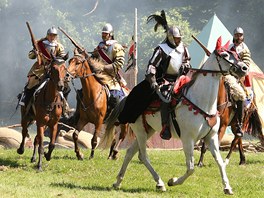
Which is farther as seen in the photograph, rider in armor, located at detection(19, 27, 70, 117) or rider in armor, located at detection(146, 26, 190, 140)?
rider in armor, located at detection(19, 27, 70, 117)

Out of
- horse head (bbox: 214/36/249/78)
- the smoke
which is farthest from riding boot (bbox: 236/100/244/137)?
the smoke

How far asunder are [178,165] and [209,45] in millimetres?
9734

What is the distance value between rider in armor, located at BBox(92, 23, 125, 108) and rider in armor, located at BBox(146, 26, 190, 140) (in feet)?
14.9

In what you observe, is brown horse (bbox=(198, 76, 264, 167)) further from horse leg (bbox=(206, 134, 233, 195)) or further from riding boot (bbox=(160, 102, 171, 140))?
horse leg (bbox=(206, 134, 233, 195))

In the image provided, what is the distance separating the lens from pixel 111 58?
16438 mm

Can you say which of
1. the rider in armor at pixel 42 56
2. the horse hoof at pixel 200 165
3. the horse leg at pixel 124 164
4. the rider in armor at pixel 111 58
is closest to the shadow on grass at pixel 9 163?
the rider in armor at pixel 42 56

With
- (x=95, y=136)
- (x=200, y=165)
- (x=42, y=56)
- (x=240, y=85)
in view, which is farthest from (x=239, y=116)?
(x=42, y=56)

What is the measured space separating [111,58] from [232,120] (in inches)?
116

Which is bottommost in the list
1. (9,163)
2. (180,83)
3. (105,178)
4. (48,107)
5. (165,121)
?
(9,163)

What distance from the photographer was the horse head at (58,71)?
543 inches

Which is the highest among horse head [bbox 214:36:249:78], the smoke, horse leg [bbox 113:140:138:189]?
horse head [bbox 214:36:249:78]

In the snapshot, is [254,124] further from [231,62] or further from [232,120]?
[231,62]

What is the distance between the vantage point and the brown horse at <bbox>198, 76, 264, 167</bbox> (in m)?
14.4

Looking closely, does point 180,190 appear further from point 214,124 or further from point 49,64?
point 49,64
